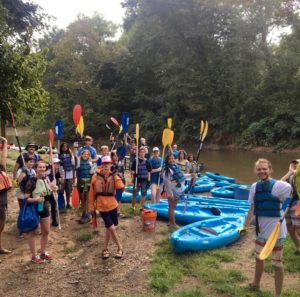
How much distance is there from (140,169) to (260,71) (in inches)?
734

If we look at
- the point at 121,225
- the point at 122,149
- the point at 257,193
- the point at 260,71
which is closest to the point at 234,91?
the point at 260,71

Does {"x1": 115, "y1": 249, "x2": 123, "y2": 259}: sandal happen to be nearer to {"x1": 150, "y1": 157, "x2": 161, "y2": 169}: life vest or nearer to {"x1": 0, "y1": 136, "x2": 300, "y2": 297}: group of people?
{"x1": 0, "y1": 136, "x2": 300, "y2": 297}: group of people

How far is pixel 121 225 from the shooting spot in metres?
6.34

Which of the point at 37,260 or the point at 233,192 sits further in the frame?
the point at 233,192

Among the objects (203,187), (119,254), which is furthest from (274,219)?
(203,187)

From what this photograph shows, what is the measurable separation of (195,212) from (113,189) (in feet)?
8.89

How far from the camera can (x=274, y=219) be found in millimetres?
3713

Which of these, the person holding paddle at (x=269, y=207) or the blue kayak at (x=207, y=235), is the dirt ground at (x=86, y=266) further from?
the person holding paddle at (x=269, y=207)

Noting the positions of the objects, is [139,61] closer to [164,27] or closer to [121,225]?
[164,27]

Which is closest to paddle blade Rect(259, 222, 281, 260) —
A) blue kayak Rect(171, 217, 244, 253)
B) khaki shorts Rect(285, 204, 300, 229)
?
khaki shorts Rect(285, 204, 300, 229)

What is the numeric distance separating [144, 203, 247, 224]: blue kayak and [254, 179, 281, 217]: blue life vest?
303 cm

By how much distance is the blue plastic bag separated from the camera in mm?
4535

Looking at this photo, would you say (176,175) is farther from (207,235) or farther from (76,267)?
(76,267)

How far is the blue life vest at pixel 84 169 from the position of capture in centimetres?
638
